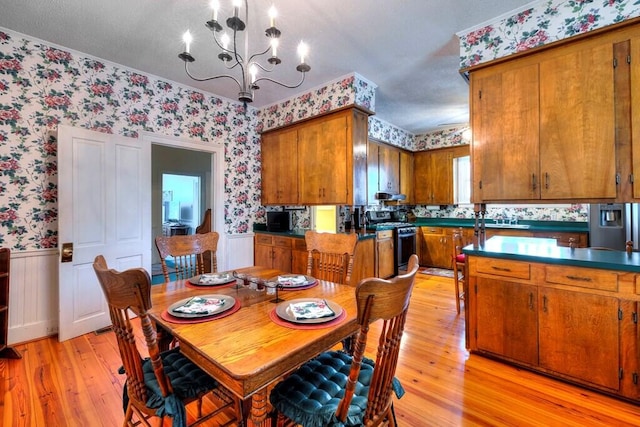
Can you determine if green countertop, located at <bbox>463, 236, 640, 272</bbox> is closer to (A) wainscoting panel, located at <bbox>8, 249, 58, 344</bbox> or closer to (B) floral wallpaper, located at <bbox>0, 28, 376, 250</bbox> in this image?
(B) floral wallpaper, located at <bbox>0, 28, 376, 250</bbox>

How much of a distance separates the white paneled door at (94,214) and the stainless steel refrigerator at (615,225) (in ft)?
15.8

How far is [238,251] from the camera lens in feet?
13.8

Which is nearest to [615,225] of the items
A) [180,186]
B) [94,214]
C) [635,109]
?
[635,109]

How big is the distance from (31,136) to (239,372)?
3.26 metres

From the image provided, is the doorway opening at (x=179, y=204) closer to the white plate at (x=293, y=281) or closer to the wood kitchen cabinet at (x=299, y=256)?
the wood kitchen cabinet at (x=299, y=256)

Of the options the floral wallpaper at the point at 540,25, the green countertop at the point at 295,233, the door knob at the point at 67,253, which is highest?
the floral wallpaper at the point at 540,25

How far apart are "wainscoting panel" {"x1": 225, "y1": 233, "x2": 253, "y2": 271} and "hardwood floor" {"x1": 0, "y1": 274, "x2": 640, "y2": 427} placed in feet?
5.73

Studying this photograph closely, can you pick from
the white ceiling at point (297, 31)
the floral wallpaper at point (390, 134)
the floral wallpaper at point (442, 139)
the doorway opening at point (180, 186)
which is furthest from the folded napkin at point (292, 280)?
the floral wallpaper at point (442, 139)

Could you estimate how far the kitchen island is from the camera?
1735 mm

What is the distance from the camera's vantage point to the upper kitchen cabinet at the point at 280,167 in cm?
404

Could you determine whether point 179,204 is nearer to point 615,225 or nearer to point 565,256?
point 565,256

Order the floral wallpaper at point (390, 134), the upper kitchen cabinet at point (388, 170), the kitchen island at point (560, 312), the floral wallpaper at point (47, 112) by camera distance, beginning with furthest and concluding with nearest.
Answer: the floral wallpaper at point (390, 134) < the upper kitchen cabinet at point (388, 170) < the floral wallpaper at point (47, 112) < the kitchen island at point (560, 312)

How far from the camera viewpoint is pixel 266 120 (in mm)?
4379

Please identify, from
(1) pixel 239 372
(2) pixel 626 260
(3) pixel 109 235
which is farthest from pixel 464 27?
(3) pixel 109 235
